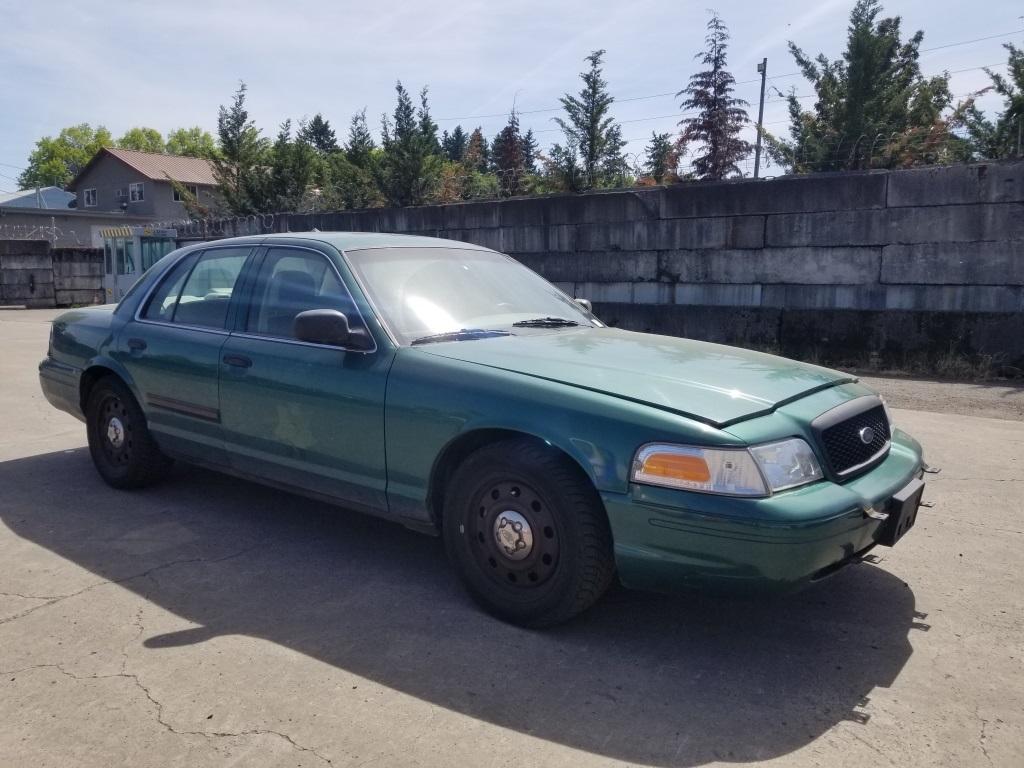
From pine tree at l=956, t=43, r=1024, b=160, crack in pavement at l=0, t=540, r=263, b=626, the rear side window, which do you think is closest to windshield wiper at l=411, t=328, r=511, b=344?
crack in pavement at l=0, t=540, r=263, b=626

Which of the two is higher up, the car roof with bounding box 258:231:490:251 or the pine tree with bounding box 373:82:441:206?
the pine tree with bounding box 373:82:441:206

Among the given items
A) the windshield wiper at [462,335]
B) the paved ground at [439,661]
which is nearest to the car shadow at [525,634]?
the paved ground at [439,661]

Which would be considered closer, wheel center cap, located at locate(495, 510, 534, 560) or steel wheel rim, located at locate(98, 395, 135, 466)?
wheel center cap, located at locate(495, 510, 534, 560)

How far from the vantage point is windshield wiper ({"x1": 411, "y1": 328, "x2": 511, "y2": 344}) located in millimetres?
3729

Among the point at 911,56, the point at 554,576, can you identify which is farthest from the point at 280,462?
the point at 911,56

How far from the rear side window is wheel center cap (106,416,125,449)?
0.68 metres

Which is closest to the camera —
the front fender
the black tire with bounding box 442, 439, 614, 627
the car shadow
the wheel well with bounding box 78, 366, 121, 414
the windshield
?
the car shadow

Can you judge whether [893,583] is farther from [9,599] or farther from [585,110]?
[585,110]

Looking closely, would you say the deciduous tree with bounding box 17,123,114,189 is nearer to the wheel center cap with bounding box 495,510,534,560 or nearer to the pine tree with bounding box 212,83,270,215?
the pine tree with bounding box 212,83,270,215

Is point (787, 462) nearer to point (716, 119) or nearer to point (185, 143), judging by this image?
point (716, 119)

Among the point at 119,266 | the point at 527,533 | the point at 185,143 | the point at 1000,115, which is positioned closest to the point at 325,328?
the point at 527,533

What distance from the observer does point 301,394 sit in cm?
389

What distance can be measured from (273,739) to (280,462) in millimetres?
1721

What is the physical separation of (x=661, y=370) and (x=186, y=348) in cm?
268
